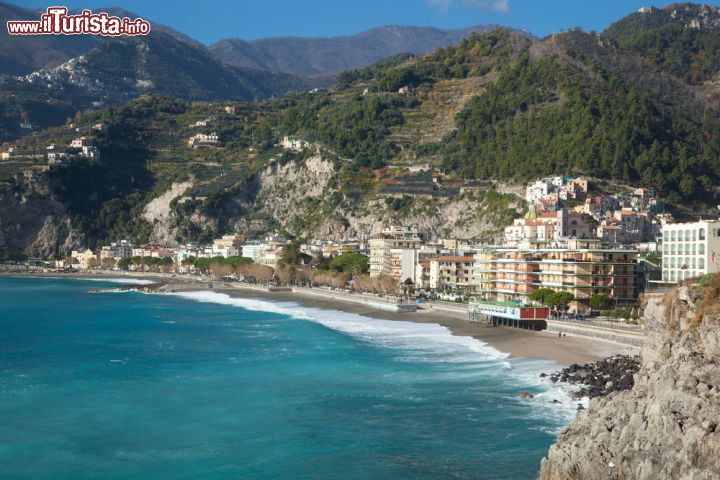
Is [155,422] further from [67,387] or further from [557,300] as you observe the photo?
[557,300]

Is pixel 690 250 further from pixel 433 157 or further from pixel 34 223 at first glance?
pixel 34 223

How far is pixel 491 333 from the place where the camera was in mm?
61938

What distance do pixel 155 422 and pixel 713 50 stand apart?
179075 millimetres

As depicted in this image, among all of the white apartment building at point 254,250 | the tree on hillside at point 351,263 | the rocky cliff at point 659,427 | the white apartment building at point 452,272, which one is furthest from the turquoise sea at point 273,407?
the white apartment building at point 254,250

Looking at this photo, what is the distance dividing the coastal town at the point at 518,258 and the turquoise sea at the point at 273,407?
35.6 ft

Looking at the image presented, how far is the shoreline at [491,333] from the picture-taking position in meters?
49.5

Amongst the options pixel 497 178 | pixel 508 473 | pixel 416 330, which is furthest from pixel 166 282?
pixel 508 473

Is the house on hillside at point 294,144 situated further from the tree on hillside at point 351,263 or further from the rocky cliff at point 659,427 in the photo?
the rocky cliff at point 659,427

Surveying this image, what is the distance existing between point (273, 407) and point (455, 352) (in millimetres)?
16797

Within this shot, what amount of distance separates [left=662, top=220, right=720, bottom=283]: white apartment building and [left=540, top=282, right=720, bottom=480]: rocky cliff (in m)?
32.0

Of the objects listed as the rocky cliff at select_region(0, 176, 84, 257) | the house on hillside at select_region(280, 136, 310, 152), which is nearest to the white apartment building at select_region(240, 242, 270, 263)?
the house on hillside at select_region(280, 136, 310, 152)

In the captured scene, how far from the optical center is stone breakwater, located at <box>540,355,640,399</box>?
37.8 metres

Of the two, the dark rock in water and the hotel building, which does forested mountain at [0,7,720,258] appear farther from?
the dark rock in water

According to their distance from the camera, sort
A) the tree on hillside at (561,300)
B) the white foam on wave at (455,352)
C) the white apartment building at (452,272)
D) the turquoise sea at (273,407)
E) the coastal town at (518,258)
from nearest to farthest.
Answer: the turquoise sea at (273,407) → the white foam on wave at (455,352) → the tree on hillside at (561,300) → the coastal town at (518,258) → the white apartment building at (452,272)
